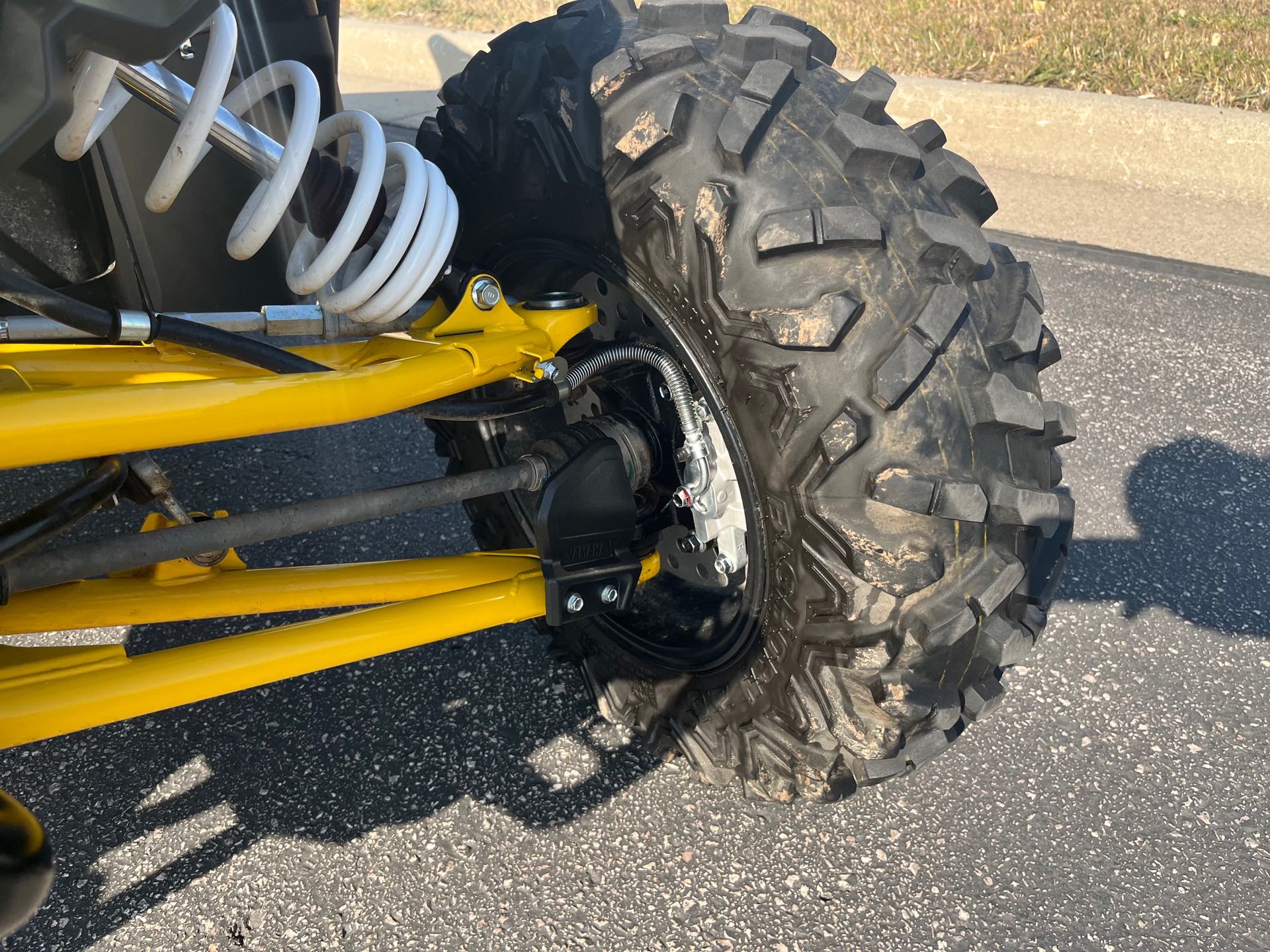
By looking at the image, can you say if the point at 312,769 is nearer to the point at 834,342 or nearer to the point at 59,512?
the point at 59,512

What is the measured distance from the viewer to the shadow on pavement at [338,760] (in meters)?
1.96

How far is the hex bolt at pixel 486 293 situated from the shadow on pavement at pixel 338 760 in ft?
3.14

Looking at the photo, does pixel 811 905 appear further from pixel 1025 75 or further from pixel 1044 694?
pixel 1025 75

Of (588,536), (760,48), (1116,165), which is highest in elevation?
(760,48)

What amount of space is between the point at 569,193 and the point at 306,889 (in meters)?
1.34

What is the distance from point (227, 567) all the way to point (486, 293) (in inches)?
27.9

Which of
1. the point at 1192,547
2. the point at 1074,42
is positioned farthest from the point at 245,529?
the point at 1074,42

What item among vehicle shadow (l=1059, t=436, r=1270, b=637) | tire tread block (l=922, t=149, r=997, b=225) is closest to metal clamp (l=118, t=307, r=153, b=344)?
tire tread block (l=922, t=149, r=997, b=225)

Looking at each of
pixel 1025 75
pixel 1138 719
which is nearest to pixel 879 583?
pixel 1138 719

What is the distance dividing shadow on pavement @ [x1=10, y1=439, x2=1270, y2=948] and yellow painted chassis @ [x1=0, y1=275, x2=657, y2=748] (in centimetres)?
46

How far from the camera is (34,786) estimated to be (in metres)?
2.13

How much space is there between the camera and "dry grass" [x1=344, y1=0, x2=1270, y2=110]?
5047mm

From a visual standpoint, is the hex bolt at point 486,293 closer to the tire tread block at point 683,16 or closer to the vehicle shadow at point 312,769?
the tire tread block at point 683,16

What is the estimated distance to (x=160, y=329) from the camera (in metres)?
1.52
